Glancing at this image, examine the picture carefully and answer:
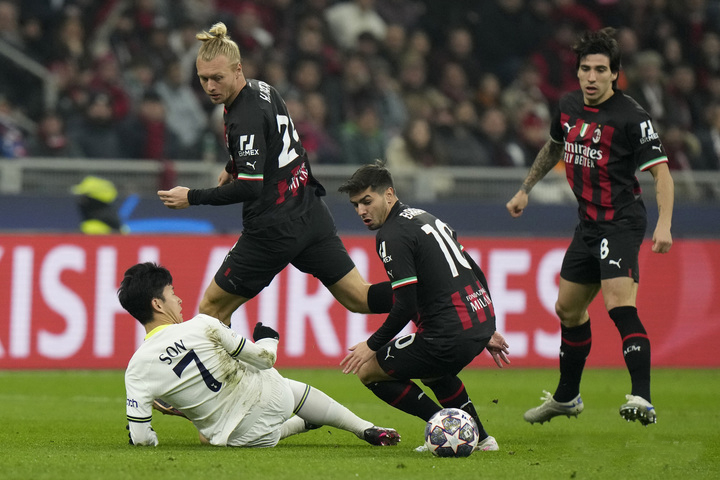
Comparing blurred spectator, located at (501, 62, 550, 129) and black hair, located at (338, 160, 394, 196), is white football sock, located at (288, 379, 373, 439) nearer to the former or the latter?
black hair, located at (338, 160, 394, 196)

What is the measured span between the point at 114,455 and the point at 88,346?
5439 mm

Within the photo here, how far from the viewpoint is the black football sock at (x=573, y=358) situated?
6977mm

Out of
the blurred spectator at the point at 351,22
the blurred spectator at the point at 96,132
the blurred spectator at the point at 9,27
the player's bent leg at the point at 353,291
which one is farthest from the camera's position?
the blurred spectator at the point at 351,22

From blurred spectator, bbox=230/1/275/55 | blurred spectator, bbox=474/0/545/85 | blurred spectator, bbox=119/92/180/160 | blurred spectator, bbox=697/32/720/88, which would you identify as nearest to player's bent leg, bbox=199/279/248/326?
blurred spectator, bbox=119/92/180/160

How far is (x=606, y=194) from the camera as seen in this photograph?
659cm

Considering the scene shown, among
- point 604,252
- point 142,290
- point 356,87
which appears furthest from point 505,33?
point 142,290

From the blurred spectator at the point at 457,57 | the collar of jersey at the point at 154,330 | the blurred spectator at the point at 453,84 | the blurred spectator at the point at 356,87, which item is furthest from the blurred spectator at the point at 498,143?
the collar of jersey at the point at 154,330

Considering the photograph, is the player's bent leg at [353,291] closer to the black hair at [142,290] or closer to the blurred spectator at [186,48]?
the black hair at [142,290]

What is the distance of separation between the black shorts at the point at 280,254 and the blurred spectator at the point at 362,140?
6.89 metres

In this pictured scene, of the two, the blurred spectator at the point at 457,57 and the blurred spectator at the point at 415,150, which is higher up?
the blurred spectator at the point at 457,57

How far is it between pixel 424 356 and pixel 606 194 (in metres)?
1.66

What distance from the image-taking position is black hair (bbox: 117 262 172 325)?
5.68 metres

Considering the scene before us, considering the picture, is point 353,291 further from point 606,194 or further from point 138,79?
point 138,79

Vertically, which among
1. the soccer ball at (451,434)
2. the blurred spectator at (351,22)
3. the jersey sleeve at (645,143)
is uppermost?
the blurred spectator at (351,22)
